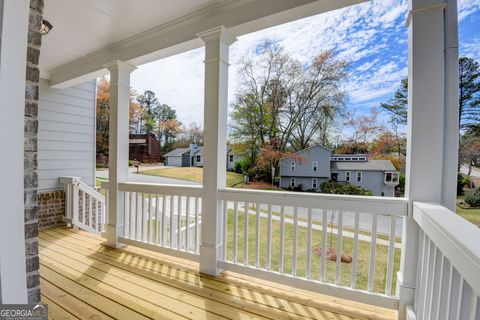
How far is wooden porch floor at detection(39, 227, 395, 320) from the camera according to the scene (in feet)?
5.81

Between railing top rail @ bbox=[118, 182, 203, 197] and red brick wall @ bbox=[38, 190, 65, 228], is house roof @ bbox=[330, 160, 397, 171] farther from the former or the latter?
red brick wall @ bbox=[38, 190, 65, 228]

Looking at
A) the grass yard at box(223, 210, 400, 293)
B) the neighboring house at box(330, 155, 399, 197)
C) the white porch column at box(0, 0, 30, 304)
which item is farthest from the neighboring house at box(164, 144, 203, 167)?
the white porch column at box(0, 0, 30, 304)

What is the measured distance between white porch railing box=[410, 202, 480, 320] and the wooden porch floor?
621mm

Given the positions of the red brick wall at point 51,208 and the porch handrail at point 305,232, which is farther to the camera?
the red brick wall at point 51,208

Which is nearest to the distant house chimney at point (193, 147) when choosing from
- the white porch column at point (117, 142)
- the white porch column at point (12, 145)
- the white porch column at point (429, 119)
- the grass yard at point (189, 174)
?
the grass yard at point (189, 174)

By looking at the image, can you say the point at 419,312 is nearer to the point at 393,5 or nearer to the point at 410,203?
the point at 410,203

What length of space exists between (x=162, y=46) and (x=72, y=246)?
2799mm

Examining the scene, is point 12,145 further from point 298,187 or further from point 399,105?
point 399,105

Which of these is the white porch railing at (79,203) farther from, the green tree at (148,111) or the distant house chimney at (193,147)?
the distant house chimney at (193,147)

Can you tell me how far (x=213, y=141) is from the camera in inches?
92.8

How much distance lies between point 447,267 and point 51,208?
5.16m

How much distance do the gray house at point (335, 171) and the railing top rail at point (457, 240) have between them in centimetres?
67

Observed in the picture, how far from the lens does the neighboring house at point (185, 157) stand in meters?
2.78

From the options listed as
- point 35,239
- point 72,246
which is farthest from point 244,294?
point 72,246
